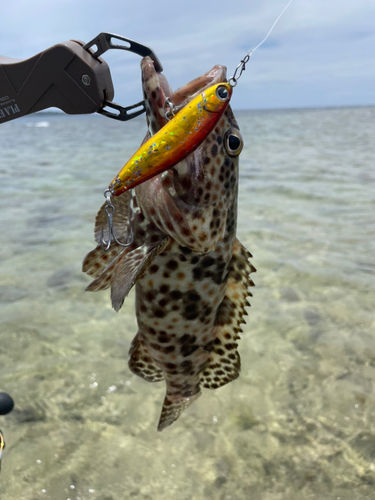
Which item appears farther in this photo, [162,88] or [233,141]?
[233,141]

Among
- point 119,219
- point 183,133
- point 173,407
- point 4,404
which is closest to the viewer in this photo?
point 183,133

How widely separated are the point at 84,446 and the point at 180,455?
983mm

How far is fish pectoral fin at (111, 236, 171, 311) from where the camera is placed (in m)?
1.90

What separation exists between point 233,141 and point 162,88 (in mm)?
481

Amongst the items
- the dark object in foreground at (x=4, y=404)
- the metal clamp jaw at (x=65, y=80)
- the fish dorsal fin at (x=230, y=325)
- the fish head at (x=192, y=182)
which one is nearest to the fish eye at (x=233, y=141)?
the fish head at (x=192, y=182)

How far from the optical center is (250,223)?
1010 centimetres

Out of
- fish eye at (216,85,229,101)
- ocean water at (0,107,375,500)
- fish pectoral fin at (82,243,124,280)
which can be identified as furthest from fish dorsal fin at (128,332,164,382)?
fish eye at (216,85,229,101)

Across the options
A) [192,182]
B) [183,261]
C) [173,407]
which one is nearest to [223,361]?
[173,407]

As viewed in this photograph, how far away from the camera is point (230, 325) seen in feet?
9.64

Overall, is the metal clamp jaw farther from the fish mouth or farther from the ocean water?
the ocean water

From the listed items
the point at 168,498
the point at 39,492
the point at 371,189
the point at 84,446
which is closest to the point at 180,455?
the point at 168,498

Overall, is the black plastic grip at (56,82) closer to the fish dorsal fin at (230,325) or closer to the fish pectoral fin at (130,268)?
the fish pectoral fin at (130,268)

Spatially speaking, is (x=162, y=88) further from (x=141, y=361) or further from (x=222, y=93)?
(x=141, y=361)

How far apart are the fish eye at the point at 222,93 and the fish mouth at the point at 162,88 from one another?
0.41 m
